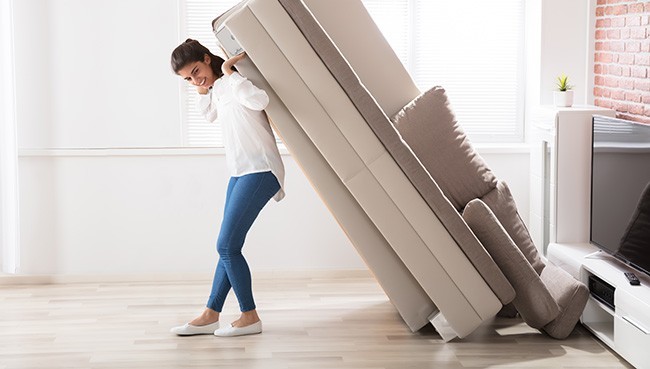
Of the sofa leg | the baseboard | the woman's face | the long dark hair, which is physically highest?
the long dark hair

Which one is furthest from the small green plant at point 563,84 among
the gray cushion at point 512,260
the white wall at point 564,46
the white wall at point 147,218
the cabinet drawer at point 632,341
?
the cabinet drawer at point 632,341

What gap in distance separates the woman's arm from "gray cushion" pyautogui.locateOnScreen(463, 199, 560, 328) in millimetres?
1027

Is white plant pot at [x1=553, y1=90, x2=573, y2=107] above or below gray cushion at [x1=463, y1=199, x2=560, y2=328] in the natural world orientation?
above

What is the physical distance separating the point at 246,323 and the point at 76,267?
1.59m

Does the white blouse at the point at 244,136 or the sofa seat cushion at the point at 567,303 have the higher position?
the white blouse at the point at 244,136

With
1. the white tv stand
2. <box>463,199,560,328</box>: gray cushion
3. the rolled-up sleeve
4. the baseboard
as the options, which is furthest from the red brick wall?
the rolled-up sleeve

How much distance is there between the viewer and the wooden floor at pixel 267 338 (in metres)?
4.01

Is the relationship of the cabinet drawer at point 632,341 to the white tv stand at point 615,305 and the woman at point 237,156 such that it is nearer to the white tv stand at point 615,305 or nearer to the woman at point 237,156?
the white tv stand at point 615,305

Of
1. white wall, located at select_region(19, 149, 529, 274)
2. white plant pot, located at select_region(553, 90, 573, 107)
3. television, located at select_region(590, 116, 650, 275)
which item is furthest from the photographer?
white wall, located at select_region(19, 149, 529, 274)

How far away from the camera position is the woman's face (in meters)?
4.26

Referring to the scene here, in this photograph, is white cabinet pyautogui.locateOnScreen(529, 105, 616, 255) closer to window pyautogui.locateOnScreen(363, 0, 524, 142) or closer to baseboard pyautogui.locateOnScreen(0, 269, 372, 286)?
window pyautogui.locateOnScreen(363, 0, 524, 142)

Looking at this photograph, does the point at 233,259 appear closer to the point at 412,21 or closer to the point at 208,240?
the point at 208,240

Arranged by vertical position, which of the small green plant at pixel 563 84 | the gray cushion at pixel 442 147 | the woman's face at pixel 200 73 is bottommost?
the gray cushion at pixel 442 147

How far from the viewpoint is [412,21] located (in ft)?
18.5
